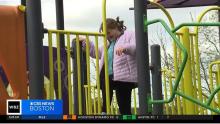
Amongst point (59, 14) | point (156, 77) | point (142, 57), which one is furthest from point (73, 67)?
point (59, 14)

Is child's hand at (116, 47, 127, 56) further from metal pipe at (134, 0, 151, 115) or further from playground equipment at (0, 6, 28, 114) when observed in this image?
playground equipment at (0, 6, 28, 114)

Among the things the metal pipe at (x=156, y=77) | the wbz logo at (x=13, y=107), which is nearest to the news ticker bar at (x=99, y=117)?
the wbz logo at (x=13, y=107)

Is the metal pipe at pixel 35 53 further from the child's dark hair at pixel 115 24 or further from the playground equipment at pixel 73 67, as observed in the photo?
the child's dark hair at pixel 115 24

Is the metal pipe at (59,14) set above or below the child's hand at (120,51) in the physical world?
above

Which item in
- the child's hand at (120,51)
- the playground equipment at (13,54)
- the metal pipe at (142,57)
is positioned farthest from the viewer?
the child's hand at (120,51)

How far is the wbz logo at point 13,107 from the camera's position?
14.1ft

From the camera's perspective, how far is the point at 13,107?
4379 millimetres

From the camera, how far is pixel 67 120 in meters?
4.32

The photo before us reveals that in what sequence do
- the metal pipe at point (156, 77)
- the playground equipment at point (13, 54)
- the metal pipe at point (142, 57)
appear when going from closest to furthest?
1. the playground equipment at point (13, 54)
2. the metal pipe at point (142, 57)
3. the metal pipe at point (156, 77)

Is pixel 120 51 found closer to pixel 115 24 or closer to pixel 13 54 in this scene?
pixel 115 24

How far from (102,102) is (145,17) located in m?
0.97

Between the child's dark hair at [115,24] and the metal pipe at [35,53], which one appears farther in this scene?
the child's dark hair at [115,24]

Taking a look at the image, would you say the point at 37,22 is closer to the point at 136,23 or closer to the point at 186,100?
the point at 136,23

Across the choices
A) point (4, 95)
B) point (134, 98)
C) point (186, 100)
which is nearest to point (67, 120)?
point (4, 95)
